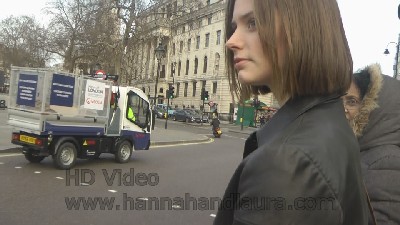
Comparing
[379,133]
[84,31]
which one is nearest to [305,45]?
[379,133]

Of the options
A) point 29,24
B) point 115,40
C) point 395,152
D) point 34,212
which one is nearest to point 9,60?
point 29,24

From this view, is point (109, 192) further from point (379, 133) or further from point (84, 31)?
point (84, 31)

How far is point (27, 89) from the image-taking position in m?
10.1

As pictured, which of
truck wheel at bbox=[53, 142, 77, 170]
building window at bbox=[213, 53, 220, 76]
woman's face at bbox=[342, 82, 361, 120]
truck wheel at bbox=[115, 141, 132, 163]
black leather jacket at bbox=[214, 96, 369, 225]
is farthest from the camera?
building window at bbox=[213, 53, 220, 76]

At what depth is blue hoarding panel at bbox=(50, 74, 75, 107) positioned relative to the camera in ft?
31.9

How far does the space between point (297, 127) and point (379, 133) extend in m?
0.94

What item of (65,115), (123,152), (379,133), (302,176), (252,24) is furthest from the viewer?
(123,152)

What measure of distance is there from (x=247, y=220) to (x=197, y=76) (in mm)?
61358

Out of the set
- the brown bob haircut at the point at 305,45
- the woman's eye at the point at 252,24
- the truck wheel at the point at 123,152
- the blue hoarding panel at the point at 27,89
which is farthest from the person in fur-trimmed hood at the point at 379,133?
the truck wheel at the point at 123,152

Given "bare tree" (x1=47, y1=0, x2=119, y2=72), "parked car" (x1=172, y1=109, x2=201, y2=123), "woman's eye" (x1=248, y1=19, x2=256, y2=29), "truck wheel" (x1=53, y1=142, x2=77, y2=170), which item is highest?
"bare tree" (x1=47, y1=0, x2=119, y2=72)

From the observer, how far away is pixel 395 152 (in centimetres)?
158

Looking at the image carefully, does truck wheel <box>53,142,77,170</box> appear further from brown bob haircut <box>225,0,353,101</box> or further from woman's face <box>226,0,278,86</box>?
brown bob haircut <box>225,0,353,101</box>

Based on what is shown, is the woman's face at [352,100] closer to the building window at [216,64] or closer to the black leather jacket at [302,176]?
the black leather jacket at [302,176]

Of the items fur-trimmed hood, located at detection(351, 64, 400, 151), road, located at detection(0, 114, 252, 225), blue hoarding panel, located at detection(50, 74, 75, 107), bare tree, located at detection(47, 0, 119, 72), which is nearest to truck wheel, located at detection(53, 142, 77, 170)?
road, located at detection(0, 114, 252, 225)
